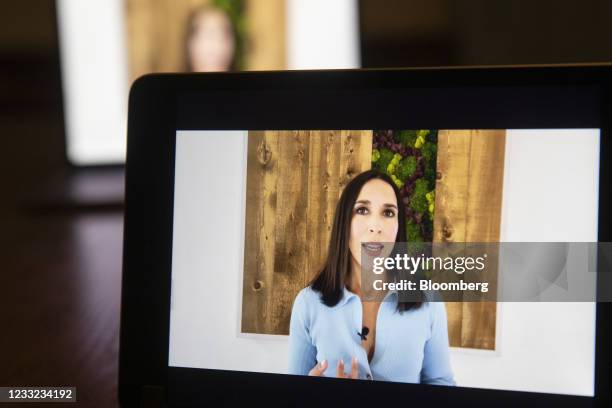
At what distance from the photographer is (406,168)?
0.33 m

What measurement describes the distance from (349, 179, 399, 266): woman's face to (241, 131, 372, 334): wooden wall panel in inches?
0.7

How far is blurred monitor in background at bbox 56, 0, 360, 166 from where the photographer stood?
45.1 inches

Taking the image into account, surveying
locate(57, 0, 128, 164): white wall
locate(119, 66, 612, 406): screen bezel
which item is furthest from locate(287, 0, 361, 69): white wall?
locate(119, 66, 612, 406): screen bezel

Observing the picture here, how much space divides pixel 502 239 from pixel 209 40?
1.07 meters

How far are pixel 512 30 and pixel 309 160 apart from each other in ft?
4.02

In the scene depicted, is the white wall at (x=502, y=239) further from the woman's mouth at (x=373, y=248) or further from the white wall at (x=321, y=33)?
the white wall at (x=321, y=33)

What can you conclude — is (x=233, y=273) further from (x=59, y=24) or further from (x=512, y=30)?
(x=512, y=30)

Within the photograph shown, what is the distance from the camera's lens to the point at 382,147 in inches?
13.2

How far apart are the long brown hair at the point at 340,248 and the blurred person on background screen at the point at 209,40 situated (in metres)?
0.94

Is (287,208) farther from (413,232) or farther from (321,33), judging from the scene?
(321,33)

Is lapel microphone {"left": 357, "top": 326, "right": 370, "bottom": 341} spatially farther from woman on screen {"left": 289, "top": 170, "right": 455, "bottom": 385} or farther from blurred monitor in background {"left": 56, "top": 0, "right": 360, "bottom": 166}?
blurred monitor in background {"left": 56, "top": 0, "right": 360, "bottom": 166}

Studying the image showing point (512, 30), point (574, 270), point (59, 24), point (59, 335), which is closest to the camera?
point (574, 270)

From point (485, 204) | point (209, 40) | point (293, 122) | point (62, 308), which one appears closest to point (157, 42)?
point (209, 40)

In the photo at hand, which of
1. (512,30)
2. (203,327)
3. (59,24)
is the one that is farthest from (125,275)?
(512,30)
